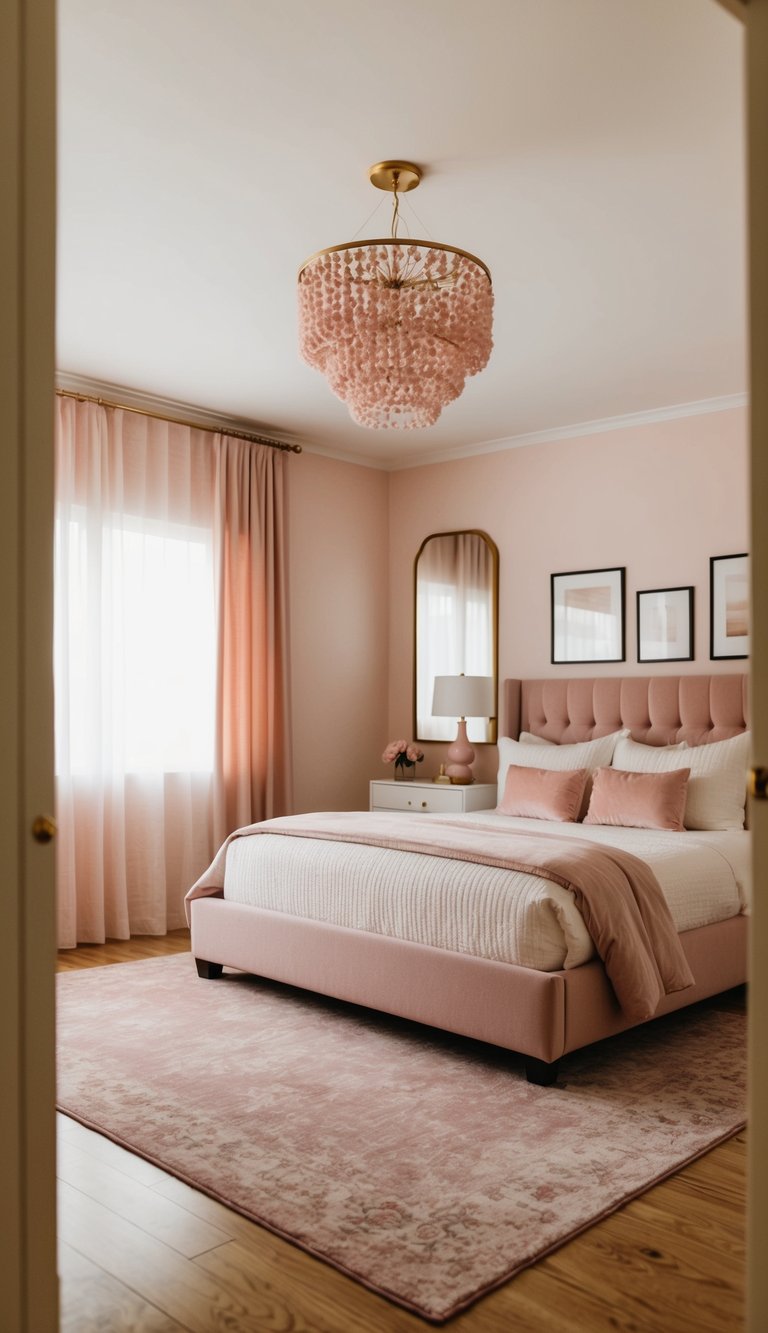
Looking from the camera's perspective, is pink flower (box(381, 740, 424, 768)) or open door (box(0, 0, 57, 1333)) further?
pink flower (box(381, 740, 424, 768))

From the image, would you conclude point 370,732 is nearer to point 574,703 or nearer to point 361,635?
point 361,635

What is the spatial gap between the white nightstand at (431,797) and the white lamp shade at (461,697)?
0.43m

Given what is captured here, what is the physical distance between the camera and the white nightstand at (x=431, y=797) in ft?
19.0

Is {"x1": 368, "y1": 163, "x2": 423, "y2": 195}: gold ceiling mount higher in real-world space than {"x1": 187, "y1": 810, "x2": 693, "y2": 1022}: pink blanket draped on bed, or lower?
higher

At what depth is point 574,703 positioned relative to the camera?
565 centimetres

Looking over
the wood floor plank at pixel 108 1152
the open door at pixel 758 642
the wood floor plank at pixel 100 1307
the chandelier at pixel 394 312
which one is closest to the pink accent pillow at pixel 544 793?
the chandelier at pixel 394 312

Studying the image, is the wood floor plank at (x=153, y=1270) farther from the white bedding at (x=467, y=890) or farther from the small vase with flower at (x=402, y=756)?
the small vase with flower at (x=402, y=756)

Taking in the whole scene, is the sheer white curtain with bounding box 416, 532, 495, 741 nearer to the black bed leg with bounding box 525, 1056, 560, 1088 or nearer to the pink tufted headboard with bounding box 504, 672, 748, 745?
the pink tufted headboard with bounding box 504, 672, 748, 745

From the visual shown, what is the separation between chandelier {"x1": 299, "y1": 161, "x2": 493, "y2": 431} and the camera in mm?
3068

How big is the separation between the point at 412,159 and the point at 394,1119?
2.76m

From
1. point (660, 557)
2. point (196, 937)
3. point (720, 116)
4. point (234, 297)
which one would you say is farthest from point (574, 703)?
point (720, 116)

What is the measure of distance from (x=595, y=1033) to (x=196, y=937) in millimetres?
1882

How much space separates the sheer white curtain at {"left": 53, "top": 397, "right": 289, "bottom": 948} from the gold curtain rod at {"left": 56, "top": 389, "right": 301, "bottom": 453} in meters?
0.04

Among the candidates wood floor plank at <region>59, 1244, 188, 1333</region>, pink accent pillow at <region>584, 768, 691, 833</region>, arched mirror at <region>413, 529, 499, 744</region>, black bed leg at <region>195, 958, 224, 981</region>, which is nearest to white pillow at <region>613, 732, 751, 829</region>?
pink accent pillow at <region>584, 768, 691, 833</region>
